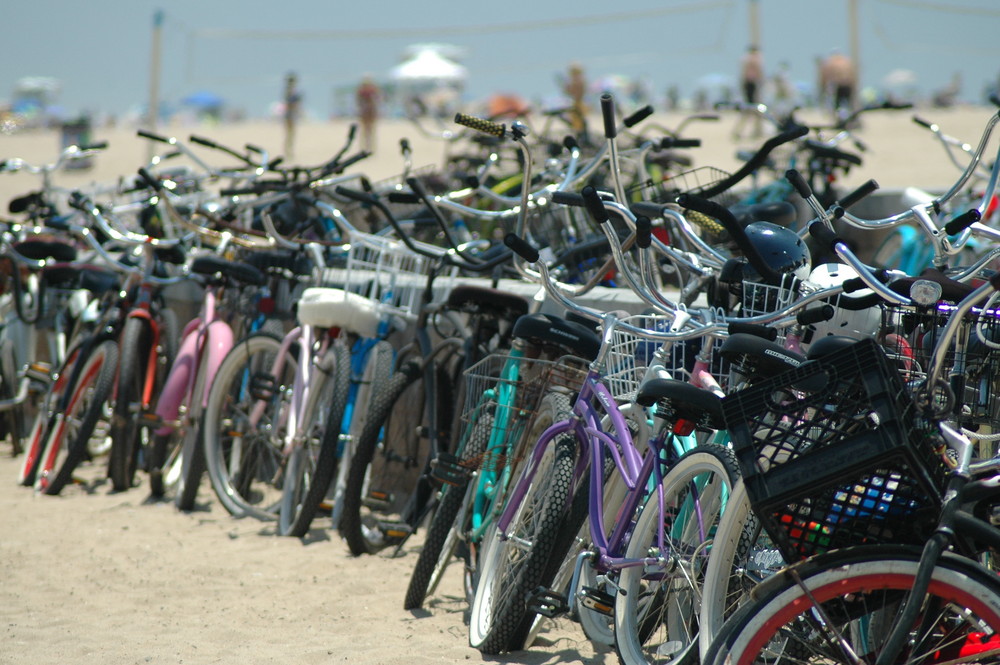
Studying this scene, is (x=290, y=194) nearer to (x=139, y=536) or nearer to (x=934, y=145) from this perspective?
(x=139, y=536)

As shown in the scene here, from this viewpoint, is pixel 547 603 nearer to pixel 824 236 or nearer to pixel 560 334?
pixel 560 334

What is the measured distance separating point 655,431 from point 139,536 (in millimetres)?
3033

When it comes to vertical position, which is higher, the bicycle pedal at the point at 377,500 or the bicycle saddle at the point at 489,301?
the bicycle saddle at the point at 489,301

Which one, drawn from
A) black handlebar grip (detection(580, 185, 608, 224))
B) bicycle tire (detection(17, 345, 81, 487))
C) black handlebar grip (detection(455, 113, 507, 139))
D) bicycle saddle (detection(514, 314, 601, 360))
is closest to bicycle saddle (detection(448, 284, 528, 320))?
bicycle saddle (detection(514, 314, 601, 360))

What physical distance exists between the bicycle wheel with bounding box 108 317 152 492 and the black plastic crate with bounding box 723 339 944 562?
4213mm

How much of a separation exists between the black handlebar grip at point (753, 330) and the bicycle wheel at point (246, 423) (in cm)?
289

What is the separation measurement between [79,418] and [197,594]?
242 centimetres

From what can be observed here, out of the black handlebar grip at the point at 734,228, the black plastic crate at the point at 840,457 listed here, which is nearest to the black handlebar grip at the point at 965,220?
the black handlebar grip at the point at 734,228

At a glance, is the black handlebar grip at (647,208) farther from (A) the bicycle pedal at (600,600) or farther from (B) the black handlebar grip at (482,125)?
(A) the bicycle pedal at (600,600)

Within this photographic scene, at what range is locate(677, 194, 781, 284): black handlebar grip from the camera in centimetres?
293

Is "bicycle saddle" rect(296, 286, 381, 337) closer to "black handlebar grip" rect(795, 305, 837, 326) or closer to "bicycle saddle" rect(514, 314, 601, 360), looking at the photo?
"bicycle saddle" rect(514, 314, 601, 360)

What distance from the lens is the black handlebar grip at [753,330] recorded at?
3016 millimetres

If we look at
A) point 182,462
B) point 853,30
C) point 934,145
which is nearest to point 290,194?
point 182,462

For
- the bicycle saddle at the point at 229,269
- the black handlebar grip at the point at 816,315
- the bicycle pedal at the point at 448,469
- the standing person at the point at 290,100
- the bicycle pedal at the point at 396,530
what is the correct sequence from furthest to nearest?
1. the standing person at the point at 290,100
2. the bicycle saddle at the point at 229,269
3. the bicycle pedal at the point at 396,530
4. the bicycle pedal at the point at 448,469
5. the black handlebar grip at the point at 816,315
